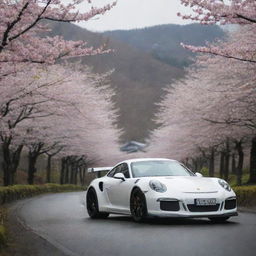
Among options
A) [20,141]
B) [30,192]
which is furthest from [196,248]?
[20,141]

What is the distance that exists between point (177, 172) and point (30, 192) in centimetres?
2110

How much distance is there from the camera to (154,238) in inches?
339

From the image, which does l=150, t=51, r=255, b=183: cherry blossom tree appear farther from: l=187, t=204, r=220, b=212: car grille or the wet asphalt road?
the wet asphalt road

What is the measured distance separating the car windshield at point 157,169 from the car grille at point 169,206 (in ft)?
4.45

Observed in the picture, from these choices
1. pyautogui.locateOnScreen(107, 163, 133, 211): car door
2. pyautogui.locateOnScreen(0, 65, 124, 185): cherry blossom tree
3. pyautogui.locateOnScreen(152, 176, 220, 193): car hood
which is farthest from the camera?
pyautogui.locateOnScreen(0, 65, 124, 185): cherry blossom tree

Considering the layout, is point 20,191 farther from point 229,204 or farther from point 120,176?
point 229,204

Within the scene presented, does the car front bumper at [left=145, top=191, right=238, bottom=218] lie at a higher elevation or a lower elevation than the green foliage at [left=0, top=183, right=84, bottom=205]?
higher

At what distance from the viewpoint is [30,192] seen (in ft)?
105

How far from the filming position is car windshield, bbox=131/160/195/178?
39.2ft

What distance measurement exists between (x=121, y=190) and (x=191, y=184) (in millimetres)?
1841

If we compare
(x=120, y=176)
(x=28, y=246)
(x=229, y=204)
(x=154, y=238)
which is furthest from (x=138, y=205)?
(x=28, y=246)

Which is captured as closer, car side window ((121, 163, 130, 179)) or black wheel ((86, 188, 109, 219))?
car side window ((121, 163, 130, 179))

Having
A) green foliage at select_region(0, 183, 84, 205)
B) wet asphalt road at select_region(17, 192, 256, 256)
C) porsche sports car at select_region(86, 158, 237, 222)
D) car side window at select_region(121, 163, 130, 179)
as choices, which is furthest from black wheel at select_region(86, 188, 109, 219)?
green foliage at select_region(0, 183, 84, 205)

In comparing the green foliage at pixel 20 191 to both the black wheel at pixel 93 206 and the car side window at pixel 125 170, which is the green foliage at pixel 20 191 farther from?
the car side window at pixel 125 170
